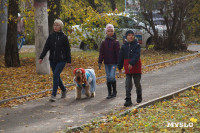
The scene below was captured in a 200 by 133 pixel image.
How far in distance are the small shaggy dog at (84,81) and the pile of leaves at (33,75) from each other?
1.34 meters

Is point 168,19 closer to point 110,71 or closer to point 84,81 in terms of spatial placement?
point 110,71

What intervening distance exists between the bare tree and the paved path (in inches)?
341

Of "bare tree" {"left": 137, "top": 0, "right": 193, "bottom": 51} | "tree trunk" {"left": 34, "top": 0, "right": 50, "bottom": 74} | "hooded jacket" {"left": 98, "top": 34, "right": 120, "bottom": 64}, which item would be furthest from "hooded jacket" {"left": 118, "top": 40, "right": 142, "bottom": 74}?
"bare tree" {"left": 137, "top": 0, "right": 193, "bottom": 51}

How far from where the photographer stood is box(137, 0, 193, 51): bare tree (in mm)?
21594

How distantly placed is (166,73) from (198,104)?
6384 mm

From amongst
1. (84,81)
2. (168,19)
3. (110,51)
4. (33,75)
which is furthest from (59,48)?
(168,19)

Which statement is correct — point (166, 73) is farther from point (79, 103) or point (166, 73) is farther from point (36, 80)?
point (79, 103)

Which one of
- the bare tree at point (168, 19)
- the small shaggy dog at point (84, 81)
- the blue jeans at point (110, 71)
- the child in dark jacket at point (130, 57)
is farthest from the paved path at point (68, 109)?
the bare tree at point (168, 19)

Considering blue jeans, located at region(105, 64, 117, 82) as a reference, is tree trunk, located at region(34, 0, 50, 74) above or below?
above

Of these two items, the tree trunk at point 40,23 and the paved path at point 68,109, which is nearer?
the paved path at point 68,109

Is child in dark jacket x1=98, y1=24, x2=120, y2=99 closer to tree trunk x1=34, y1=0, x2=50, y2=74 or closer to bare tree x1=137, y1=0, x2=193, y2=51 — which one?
tree trunk x1=34, y1=0, x2=50, y2=74

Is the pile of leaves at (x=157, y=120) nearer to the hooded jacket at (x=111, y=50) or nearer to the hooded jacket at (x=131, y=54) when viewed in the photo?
the hooded jacket at (x=131, y=54)

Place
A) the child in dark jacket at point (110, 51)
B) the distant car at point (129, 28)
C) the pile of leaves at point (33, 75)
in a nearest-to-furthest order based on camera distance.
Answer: the child in dark jacket at point (110, 51)
the pile of leaves at point (33, 75)
the distant car at point (129, 28)

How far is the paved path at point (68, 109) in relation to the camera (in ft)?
25.8
